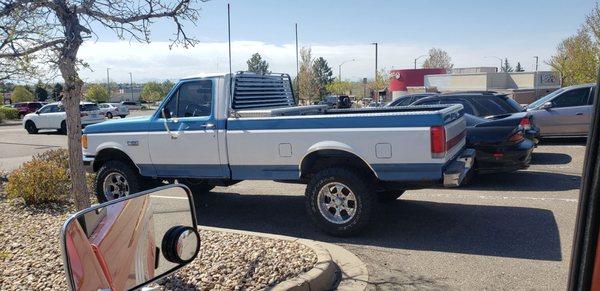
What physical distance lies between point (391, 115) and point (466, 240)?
1.70m

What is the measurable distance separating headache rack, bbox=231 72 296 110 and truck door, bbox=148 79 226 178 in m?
0.39

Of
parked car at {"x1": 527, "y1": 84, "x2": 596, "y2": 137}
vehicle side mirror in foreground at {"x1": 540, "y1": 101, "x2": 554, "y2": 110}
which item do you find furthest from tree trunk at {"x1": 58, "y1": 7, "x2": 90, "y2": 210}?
vehicle side mirror in foreground at {"x1": 540, "y1": 101, "x2": 554, "y2": 110}

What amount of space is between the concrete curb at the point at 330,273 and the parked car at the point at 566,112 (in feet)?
34.8

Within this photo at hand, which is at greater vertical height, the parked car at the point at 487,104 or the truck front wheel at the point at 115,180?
the parked car at the point at 487,104

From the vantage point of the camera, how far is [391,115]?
5.92 m

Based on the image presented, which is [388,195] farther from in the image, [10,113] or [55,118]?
[10,113]

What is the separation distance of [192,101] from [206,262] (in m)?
3.17

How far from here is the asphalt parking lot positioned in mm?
4949

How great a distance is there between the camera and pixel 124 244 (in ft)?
6.86

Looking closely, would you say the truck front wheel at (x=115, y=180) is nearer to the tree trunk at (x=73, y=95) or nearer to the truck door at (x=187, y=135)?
the truck door at (x=187, y=135)

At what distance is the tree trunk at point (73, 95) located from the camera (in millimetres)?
4566

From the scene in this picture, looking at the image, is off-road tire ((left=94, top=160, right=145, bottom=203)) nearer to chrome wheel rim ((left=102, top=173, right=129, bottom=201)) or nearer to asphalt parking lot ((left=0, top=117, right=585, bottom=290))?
chrome wheel rim ((left=102, top=173, right=129, bottom=201))

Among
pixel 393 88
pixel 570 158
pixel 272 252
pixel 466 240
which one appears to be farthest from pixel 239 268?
pixel 393 88

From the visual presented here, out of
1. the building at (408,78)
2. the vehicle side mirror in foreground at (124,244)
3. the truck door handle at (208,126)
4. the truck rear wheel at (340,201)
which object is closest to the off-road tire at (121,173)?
the truck door handle at (208,126)
